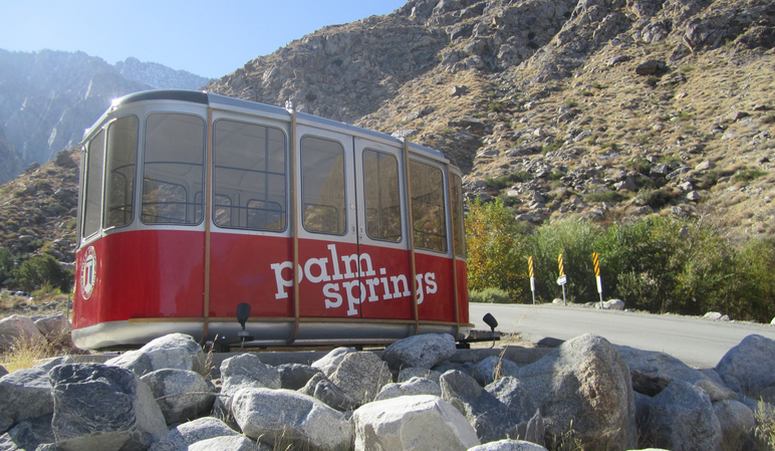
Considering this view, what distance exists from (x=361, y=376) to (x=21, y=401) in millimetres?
2303

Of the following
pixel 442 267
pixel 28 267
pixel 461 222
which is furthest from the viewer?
pixel 28 267

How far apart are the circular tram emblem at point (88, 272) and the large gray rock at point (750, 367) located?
692 cm

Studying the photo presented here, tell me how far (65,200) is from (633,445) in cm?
5608

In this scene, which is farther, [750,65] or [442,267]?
[750,65]

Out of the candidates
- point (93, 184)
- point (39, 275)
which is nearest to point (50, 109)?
point (39, 275)

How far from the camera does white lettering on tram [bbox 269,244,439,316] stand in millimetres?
7270

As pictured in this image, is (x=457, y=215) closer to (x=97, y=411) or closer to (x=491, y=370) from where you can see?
(x=491, y=370)

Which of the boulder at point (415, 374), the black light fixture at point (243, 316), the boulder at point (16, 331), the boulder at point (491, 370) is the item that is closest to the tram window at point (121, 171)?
the black light fixture at point (243, 316)

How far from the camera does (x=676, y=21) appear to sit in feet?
230

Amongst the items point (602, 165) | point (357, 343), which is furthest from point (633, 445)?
point (602, 165)

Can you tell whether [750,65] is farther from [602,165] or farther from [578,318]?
[578,318]

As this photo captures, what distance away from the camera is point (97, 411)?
139 inches

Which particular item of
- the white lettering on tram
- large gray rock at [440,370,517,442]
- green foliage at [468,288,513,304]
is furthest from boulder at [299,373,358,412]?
green foliage at [468,288,513,304]

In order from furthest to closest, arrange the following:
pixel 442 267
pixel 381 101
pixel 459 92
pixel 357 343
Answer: pixel 381 101, pixel 459 92, pixel 442 267, pixel 357 343
